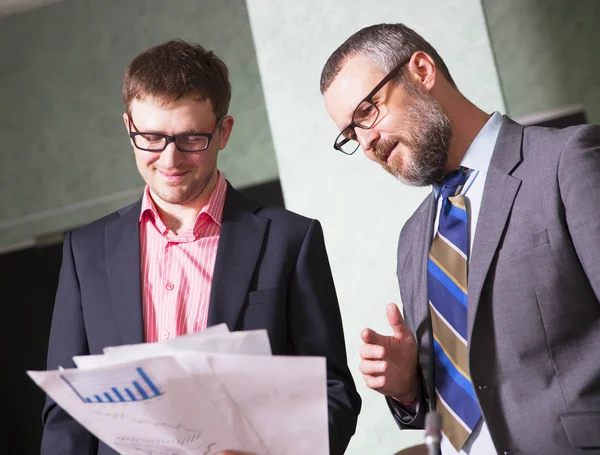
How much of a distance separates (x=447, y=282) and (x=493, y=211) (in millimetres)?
183

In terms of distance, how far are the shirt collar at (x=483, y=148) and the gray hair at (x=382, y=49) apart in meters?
0.21

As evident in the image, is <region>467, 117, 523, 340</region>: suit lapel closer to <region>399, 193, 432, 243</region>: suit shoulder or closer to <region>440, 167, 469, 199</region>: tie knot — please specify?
<region>440, 167, 469, 199</region>: tie knot

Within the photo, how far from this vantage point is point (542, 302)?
1.45 meters

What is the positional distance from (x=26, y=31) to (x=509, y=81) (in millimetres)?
2797

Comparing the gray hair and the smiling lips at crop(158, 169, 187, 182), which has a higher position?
the gray hair

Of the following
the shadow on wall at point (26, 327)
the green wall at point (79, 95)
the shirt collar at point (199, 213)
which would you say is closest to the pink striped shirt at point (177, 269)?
the shirt collar at point (199, 213)

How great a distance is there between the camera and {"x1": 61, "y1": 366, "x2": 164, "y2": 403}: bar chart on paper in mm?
1209

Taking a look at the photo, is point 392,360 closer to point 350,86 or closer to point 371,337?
point 371,337

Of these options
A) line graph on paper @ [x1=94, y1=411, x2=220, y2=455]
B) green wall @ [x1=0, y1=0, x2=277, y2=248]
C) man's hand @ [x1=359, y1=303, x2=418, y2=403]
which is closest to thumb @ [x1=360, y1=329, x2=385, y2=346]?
man's hand @ [x1=359, y1=303, x2=418, y2=403]

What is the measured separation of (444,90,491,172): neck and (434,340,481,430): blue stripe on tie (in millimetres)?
417

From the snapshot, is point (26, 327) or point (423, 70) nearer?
point (423, 70)

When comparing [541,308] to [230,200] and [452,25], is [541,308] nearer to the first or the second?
[230,200]

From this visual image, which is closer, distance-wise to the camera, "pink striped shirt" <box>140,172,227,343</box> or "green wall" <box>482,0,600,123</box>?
"pink striped shirt" <box>140,172,227,343</box>

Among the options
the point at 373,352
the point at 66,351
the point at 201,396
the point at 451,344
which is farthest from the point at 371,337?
the point at 66,351
